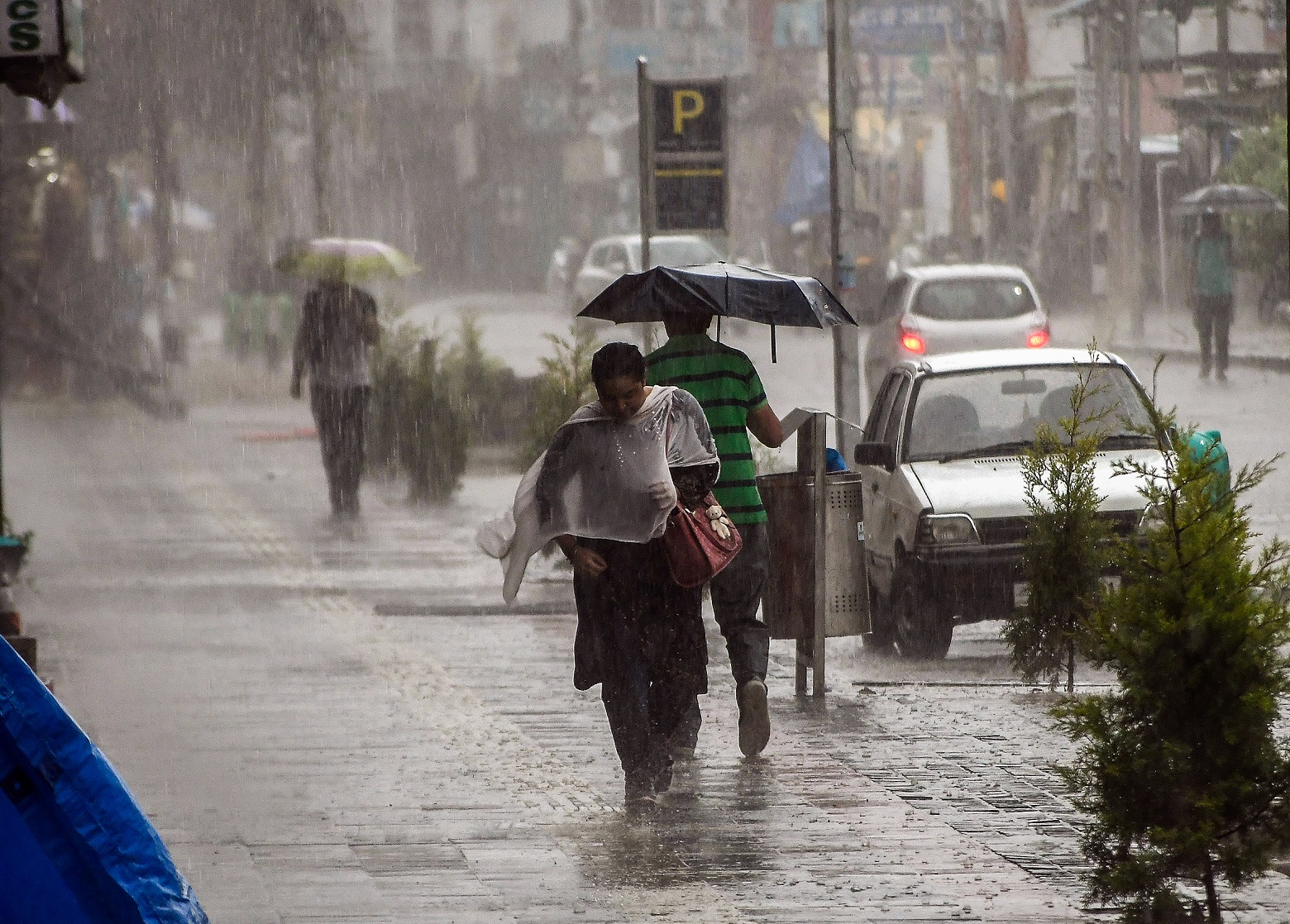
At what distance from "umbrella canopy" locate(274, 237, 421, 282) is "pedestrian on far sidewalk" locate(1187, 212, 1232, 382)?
433 inches

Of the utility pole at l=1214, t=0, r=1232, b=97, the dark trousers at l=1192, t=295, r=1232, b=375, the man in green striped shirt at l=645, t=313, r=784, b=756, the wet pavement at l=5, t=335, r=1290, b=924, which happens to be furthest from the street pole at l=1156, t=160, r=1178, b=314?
the man in green striped shirt at l=645, t=313, r=784, b=756

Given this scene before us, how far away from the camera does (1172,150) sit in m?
42.5

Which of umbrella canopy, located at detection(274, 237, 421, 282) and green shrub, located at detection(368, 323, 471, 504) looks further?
green shrub, located at detection(368, 323, 471, 504)

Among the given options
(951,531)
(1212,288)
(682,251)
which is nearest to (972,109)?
(682,251)

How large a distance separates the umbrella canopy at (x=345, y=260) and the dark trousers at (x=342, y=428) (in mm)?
1356

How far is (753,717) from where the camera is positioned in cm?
785

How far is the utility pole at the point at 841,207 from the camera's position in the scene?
14.6m

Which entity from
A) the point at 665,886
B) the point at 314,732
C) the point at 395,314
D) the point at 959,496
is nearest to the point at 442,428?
the point at 395,314

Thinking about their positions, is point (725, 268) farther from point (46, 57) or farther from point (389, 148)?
point (389, 148)

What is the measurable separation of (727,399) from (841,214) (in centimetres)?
685

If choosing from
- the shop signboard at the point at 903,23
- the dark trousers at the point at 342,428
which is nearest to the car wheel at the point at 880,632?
the dark trousers at the point at 342,428

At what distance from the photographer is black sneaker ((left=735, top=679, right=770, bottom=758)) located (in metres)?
7.84

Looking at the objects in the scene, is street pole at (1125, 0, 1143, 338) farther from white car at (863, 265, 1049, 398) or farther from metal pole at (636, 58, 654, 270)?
metal pole at (636, 58, 654, 270)

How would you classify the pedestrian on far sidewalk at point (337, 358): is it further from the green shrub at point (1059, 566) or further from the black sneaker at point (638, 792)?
the black sneaker at point (638, 792)
